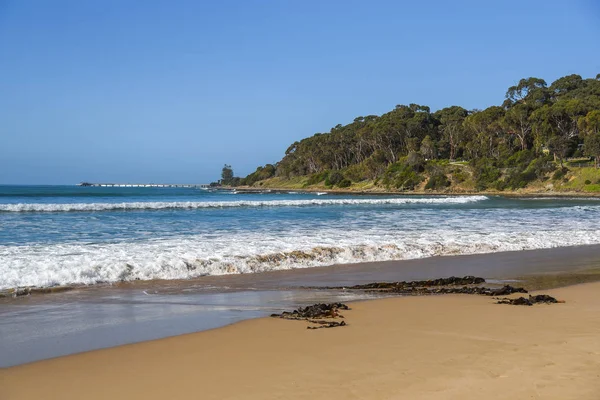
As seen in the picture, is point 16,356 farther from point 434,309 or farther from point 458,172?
point 458,172

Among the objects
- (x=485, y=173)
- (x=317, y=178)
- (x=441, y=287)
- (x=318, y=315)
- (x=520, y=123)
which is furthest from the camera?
(x=317, y=178)

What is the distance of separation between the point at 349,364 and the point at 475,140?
8401 cm

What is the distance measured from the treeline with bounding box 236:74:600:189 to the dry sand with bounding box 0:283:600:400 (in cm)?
6528

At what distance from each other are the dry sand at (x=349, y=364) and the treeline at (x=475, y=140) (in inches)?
2570

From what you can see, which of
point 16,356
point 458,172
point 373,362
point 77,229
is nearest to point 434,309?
point 373,362

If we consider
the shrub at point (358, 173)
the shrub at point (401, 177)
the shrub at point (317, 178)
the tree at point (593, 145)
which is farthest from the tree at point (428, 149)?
the tree at point (593, 145)

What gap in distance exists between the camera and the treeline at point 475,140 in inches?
2751

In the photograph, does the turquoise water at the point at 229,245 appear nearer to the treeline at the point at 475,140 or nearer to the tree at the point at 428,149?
the treeline at the point at 475,140

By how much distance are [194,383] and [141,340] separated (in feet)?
4.93

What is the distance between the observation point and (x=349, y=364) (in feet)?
15.0

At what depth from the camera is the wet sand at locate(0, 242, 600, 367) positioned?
18.4 ft

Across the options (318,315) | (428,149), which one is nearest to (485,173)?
(428,149)

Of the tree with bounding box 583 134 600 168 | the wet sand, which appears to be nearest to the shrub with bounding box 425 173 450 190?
the tree with bounding box 583 134 600 168

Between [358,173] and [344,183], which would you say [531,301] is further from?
[358,173]
